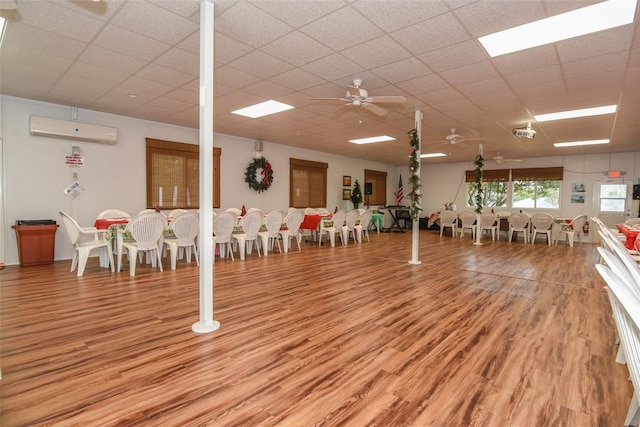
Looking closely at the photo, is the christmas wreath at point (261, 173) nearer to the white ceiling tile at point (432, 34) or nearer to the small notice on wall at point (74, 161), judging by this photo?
the small notice on wall at point (74, 161)

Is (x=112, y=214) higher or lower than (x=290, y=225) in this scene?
higher

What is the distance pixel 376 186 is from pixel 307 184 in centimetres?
414

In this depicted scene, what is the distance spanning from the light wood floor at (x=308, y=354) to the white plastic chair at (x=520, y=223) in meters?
5.79

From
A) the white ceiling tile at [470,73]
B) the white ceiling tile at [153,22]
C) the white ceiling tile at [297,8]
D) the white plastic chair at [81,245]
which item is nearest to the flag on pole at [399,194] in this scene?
the white ceiling tile at [470,73]

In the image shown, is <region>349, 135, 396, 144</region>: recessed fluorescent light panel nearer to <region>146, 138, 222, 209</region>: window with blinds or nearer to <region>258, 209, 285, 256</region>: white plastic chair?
<region>258, 209, 285, 256</region>: white plastic chair

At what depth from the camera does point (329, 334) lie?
2.80 meters

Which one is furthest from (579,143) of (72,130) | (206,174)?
(72,130)

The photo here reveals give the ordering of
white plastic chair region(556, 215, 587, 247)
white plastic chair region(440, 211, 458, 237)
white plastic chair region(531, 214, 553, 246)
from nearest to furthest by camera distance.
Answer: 1. white plastic chair region(556, 215, 587, 247)
2. white plastic chair region(531, 214, 553, 246)
3. white plastic chair region(440, 211, 458, 237)

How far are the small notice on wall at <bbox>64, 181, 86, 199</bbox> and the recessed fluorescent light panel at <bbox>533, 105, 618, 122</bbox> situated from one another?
8.69m

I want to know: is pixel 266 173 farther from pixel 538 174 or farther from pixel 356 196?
pixel 538 174

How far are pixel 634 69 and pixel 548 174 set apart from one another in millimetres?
8497

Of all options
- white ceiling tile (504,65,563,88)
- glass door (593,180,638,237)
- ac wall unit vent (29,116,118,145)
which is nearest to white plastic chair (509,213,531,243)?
glass door (593,180,638,237)

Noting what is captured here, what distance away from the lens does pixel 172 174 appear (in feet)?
24.3

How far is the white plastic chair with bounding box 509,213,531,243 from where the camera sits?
989 cm
